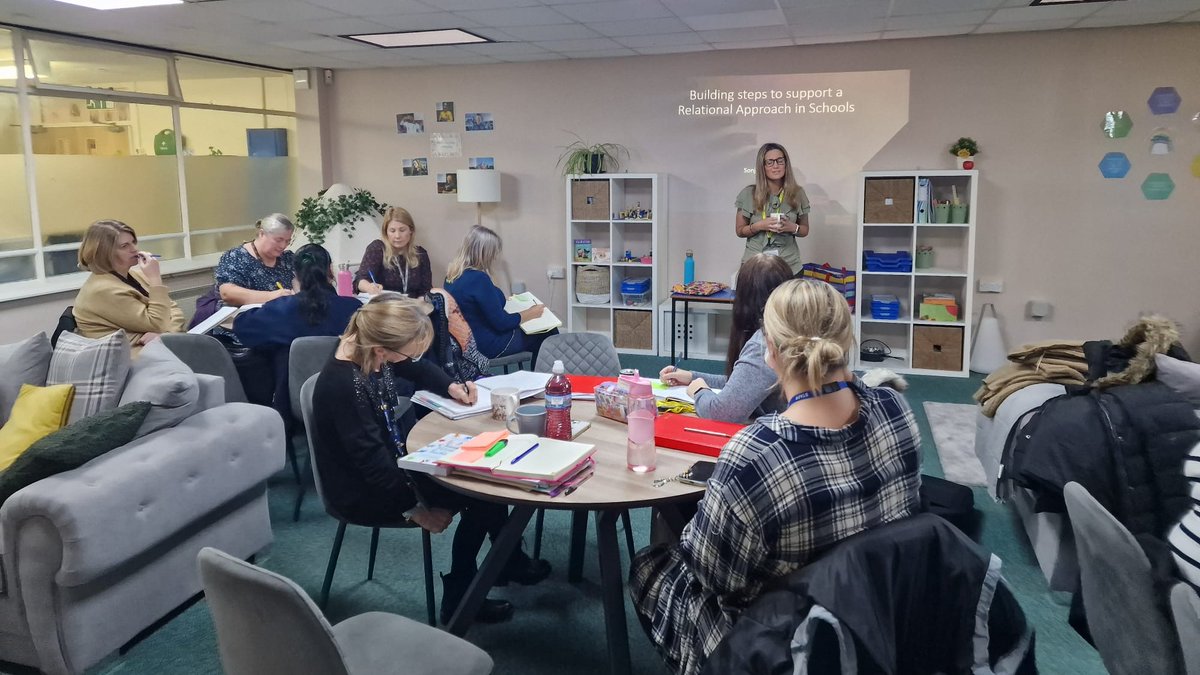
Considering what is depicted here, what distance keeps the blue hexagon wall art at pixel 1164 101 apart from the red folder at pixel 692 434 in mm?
5202

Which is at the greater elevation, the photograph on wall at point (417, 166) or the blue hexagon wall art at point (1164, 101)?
the blue hexagon wall art at point (1164, 101)

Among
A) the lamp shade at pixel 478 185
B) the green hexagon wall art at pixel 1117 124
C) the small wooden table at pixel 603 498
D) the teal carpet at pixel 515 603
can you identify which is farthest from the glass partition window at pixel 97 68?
the green hexagon wall art at pixel 1117 124

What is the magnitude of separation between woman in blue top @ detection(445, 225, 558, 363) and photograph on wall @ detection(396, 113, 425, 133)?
3.62 m

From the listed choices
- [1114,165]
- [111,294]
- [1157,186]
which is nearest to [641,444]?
[111,294]

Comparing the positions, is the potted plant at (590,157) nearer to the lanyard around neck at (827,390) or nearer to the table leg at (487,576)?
the table leg at (487,576)

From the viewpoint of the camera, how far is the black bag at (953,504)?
7.88 ft

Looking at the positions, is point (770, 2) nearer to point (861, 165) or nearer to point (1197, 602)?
point (861, 165)

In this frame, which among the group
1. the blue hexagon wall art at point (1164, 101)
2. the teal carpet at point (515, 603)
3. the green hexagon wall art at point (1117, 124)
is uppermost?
the blue hexagon wall art at point (1164, 101)

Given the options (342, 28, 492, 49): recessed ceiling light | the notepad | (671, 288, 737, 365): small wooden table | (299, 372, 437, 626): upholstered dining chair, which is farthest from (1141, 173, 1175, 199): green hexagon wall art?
(299, 372, 437, 626): upholstered dining chair

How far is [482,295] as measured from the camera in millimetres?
4176

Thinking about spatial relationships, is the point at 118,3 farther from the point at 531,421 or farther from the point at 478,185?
the point at 531,421

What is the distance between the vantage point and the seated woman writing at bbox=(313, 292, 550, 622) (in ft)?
7.77

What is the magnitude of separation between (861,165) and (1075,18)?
1673 mm

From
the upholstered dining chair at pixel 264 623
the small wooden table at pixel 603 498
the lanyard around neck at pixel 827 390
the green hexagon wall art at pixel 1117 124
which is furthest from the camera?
the green hexagon wall art at pixel 1117 124
